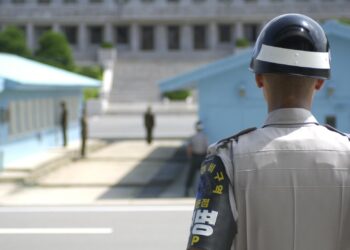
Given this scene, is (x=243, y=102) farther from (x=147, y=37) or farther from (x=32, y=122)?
(x=147, y=37)

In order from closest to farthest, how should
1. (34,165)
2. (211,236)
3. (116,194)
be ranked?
1. (211,236)
2. (116,194)
3. (34,165)

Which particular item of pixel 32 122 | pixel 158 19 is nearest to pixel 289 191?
pixel 32 122

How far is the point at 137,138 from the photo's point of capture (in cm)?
2512

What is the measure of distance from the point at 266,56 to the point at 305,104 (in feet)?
0.70

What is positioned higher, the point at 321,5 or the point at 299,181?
the point at 321,5

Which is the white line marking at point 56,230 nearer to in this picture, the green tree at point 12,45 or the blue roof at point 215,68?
the blue roof at point 215,68

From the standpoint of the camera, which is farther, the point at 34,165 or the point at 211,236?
the point at 34,165

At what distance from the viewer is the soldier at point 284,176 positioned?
200 centimetres

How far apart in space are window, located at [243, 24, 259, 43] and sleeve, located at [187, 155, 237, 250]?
2484 inches

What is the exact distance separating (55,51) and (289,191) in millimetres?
42194

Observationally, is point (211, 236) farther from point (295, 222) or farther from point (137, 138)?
point (137, 138)

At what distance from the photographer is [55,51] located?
4300cm

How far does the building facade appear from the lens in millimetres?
62000

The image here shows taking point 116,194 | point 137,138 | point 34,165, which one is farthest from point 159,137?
point 116,194
